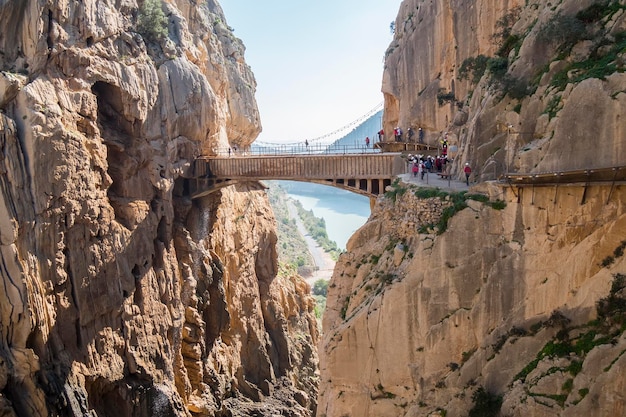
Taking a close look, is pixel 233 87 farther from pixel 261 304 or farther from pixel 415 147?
pixel 415 147

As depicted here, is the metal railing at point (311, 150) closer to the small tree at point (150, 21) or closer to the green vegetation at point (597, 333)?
the small tree at point (150, 21)

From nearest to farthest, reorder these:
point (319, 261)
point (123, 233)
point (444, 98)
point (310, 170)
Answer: point (444, 98) → point (123, 233) → point (310, 170) → point (319, 261)

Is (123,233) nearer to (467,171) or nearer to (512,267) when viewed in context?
(467,171)

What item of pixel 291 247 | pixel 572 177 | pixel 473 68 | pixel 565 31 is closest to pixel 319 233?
pixel 291 247

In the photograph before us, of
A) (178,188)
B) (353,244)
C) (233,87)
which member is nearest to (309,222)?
(233,87)

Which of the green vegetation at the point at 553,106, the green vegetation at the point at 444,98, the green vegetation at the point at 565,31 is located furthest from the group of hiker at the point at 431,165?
the green vegetation at the point at 565,31

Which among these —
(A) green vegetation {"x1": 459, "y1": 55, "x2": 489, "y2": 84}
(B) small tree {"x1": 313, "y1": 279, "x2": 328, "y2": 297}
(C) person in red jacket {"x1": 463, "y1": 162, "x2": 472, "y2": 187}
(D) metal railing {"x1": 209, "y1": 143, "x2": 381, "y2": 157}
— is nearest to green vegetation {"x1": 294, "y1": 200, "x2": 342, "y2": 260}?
(B) small tree {"x1": 313, "y1": 279, "x2": 328, "y2": 297}

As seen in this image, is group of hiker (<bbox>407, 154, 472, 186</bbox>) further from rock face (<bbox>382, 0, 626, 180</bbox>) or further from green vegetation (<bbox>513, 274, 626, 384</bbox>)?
green vegetation (<bbox>513, 274, 626, 384</bbox>)
